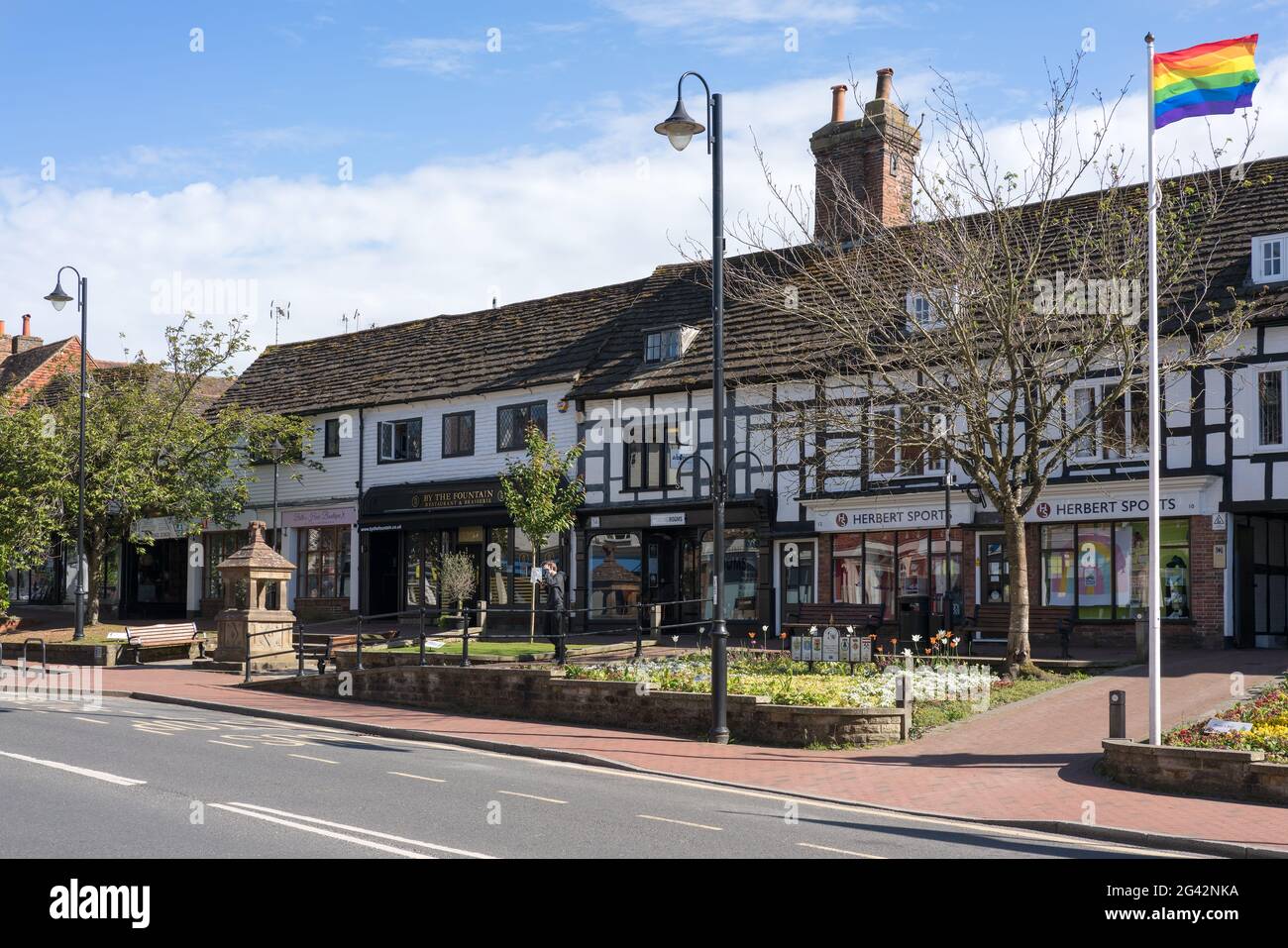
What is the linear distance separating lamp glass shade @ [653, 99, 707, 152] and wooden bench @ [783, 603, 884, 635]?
1470cm

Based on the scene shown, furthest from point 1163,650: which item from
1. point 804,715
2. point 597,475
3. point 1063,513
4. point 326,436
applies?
point 326,436

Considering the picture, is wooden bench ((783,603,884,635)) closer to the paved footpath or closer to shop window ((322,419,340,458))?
the paved footpath

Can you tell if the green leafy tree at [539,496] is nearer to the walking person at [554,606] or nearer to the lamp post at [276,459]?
the walking person at [554,606]

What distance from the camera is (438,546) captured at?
37.2 meters

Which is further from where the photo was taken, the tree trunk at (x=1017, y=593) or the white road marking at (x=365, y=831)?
the tree trunk at (x=1017, y=593)

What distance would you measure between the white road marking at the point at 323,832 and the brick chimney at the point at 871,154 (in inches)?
930

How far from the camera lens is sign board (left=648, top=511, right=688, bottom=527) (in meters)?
31.7

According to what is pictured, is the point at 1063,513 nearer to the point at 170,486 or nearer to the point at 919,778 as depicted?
the point at 919,778

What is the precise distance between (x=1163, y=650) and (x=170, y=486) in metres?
27.0

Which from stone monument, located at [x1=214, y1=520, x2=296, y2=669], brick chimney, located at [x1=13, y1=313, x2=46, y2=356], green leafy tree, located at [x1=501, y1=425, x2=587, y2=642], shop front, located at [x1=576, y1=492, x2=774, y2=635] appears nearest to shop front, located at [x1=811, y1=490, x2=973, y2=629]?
shop front, located at [x1=576, y1=492, x2=774, y2=635]

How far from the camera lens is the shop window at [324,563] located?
39.3m

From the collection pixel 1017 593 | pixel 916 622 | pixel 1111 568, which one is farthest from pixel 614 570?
pixel 1017 593

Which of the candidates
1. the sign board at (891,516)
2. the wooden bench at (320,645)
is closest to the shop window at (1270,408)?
the sign board at (891,516)

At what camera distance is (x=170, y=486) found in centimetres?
3747
